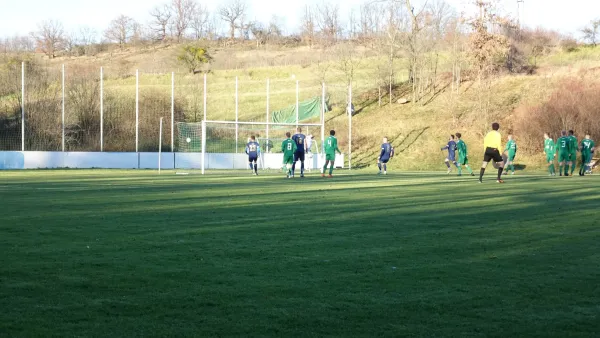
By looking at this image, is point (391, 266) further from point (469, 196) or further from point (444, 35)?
point (444, 35)

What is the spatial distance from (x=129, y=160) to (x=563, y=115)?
25897mm

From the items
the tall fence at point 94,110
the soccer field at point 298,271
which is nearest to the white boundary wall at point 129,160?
the tall fence at point 94,110

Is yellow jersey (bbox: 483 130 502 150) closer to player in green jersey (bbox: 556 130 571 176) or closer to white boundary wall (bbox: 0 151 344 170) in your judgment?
player in green jersey (bbox: 556 130 571 176)

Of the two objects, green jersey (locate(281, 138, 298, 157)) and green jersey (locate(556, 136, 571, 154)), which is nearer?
green jersey (locate(281, 138, 298, 157))

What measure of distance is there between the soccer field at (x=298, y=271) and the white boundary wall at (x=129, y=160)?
27.2 m

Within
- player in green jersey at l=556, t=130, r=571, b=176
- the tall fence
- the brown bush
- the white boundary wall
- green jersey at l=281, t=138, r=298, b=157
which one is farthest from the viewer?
the brown bush

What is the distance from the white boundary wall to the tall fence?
768 millimetres

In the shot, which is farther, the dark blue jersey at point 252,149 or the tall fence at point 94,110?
the tall fence at point 94,110

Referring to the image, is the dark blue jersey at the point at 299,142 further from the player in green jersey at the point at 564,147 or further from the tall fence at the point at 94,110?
the player in green jersey at the point at 564,147

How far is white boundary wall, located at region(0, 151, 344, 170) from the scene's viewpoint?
40906mm

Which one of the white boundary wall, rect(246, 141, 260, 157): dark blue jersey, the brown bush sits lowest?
the white boundary wall

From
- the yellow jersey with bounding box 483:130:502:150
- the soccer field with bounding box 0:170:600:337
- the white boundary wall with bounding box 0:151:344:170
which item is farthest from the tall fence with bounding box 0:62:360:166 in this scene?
the soccer field with bounding box 0:170:600:337

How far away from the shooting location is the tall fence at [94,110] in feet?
139

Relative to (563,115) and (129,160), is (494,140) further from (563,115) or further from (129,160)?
(129,160)
